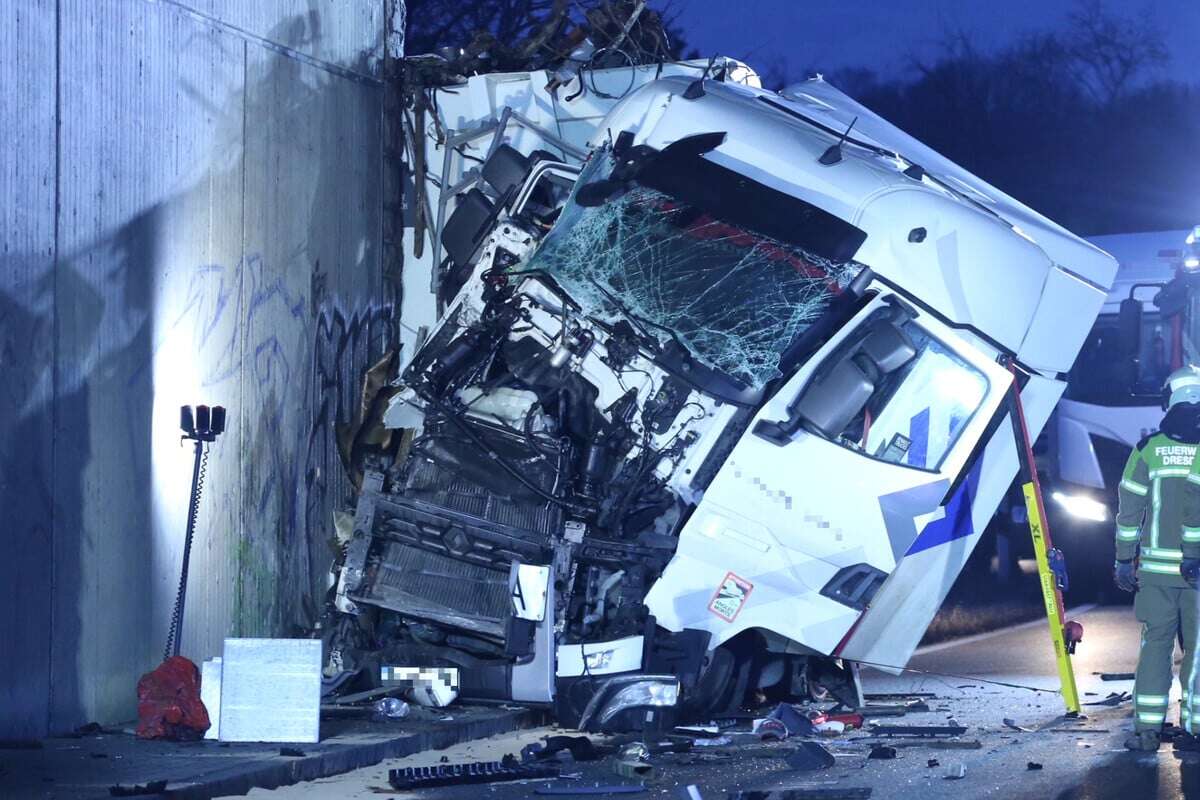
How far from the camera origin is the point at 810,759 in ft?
23.5

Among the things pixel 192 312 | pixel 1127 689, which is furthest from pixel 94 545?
pixel 1127 689

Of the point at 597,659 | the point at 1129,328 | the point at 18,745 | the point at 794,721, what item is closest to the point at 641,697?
the point at 597,659

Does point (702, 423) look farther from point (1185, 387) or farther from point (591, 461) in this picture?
point (1185, 387)

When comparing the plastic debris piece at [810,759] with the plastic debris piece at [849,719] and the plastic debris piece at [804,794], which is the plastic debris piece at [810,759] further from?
the plastic debris piece at [849,719]

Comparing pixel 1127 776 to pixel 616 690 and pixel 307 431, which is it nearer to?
pixel 616 690

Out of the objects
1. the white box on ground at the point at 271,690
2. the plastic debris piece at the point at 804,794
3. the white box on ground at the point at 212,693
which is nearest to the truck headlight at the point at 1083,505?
the plastic debris piece at the point at 804,794

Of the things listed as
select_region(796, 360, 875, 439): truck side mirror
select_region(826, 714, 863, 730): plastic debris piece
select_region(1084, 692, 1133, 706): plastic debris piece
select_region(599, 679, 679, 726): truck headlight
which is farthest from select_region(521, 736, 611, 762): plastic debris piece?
select_region(1084, 692, 1133, 706): plastic debris piece

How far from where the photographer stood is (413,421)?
8.65 metres

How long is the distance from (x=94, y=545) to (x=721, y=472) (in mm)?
3020

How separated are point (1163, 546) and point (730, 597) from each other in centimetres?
216

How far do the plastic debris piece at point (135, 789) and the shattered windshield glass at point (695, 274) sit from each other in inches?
129

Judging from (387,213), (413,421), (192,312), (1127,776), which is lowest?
(1127,776)

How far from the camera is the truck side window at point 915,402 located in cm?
810

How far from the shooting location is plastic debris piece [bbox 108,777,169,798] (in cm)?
596
